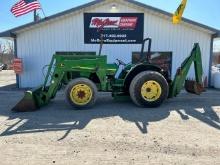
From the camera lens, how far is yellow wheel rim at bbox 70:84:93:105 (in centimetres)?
823

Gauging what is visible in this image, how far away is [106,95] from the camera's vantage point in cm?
1127

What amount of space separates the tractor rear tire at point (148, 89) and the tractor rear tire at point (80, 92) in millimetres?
1277

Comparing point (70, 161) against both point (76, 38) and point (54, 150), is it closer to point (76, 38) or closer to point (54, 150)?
point (54, 150)

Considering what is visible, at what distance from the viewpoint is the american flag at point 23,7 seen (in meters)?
13.8

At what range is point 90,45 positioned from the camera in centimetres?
1398

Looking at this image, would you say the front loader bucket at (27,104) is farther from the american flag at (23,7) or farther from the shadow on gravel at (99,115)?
the american flag at (23,7)

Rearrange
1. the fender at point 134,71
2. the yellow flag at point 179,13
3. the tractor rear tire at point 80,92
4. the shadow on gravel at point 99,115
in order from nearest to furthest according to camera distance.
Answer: the shadow on gravel at point 99,115, the tractor rear tire at point 80,92, the fender at point 134,71, the yellow flag at point 179,13

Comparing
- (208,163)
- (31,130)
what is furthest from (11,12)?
(208,163)

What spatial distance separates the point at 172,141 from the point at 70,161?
2152mm

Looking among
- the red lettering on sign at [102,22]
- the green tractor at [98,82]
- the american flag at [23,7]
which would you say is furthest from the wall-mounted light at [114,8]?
the green tractor at [98,82]

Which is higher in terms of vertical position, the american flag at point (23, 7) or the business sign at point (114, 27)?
the american flag at point (23, 7)

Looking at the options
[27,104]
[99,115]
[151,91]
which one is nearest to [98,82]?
[99,115]

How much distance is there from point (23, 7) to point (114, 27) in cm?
480

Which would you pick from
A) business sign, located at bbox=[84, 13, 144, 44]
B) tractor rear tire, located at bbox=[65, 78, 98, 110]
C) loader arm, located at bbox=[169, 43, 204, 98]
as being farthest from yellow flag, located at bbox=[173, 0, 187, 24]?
tractor rear tire, located at bbox=[65, 78, 98, 110]
